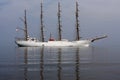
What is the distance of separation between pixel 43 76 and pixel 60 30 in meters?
121

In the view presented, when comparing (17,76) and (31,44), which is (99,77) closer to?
(17,76)

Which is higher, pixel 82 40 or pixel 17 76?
pixel 82 40

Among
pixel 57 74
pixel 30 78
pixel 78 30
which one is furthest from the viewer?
pixel 78 30

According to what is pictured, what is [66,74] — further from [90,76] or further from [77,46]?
[77,46]

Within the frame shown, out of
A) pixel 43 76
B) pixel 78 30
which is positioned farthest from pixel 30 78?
pixel 78 30

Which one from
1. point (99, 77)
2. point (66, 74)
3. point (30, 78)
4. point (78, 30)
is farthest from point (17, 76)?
point (78, 30)

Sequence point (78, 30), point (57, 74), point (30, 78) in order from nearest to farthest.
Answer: point (30, 78), point (57, 74), point (78, 30)

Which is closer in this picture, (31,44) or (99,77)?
(99,77)

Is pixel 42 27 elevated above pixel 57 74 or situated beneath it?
elevated above

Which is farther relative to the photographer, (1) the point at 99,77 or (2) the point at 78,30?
(2) the point at 78,30

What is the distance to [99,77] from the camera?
47375 mm

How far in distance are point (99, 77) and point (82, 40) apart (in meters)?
120

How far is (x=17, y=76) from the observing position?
4922cm

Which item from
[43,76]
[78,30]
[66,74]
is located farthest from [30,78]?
[78,30]
